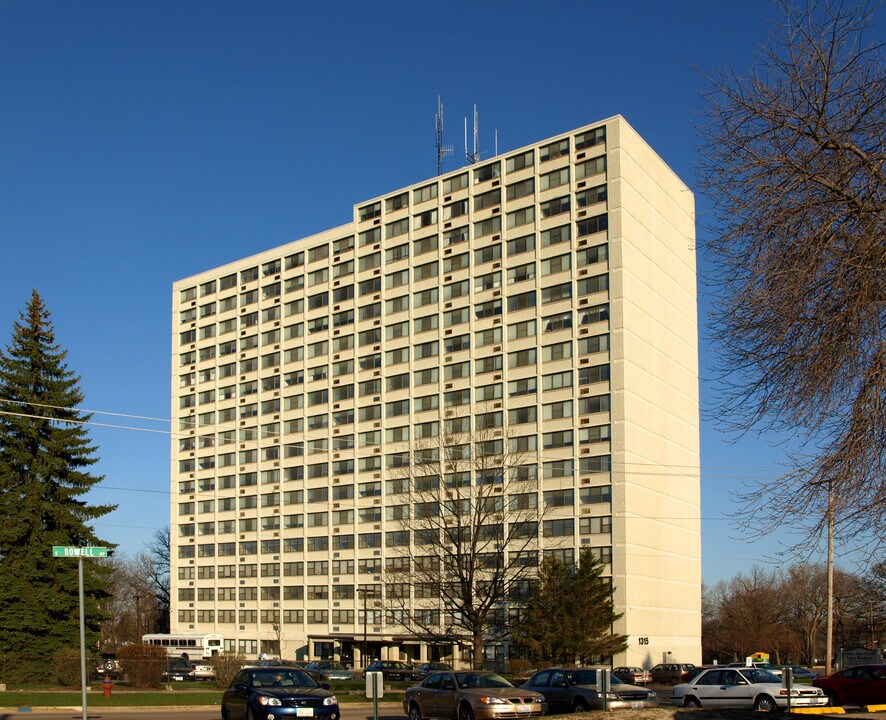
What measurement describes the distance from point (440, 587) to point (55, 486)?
21303 mm

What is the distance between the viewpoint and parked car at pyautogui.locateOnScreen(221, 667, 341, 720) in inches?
836

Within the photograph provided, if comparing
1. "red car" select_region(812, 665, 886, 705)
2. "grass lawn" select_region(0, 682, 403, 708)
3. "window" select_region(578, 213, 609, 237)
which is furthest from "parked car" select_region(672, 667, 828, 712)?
"window" select_region(578, 213, 609, 237)

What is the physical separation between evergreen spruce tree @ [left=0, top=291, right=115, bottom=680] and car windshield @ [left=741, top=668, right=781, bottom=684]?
107 ft

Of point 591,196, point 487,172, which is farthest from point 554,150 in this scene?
point 487,172

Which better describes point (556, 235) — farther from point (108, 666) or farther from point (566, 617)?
point (108, 666)

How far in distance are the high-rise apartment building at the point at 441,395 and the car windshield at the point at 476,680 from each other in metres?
38.9

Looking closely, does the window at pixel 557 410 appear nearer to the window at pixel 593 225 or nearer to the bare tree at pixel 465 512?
the bare tree at pixel 465 512

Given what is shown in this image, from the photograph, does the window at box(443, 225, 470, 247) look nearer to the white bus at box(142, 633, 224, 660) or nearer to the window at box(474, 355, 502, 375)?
the window at box(474, 355, 502, 375)

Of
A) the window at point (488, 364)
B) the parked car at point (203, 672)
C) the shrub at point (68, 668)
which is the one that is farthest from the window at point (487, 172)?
the shrub at point (68, 668)

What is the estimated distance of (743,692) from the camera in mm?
32219

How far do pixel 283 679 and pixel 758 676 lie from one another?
16.9 m

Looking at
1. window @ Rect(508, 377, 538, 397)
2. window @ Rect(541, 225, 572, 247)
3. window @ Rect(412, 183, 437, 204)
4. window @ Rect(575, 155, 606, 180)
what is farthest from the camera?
window @ Rect(412, 183, 437, 204)

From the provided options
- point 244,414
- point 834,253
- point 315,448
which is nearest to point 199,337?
point 244,414

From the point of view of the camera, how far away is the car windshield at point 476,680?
2631 cm
